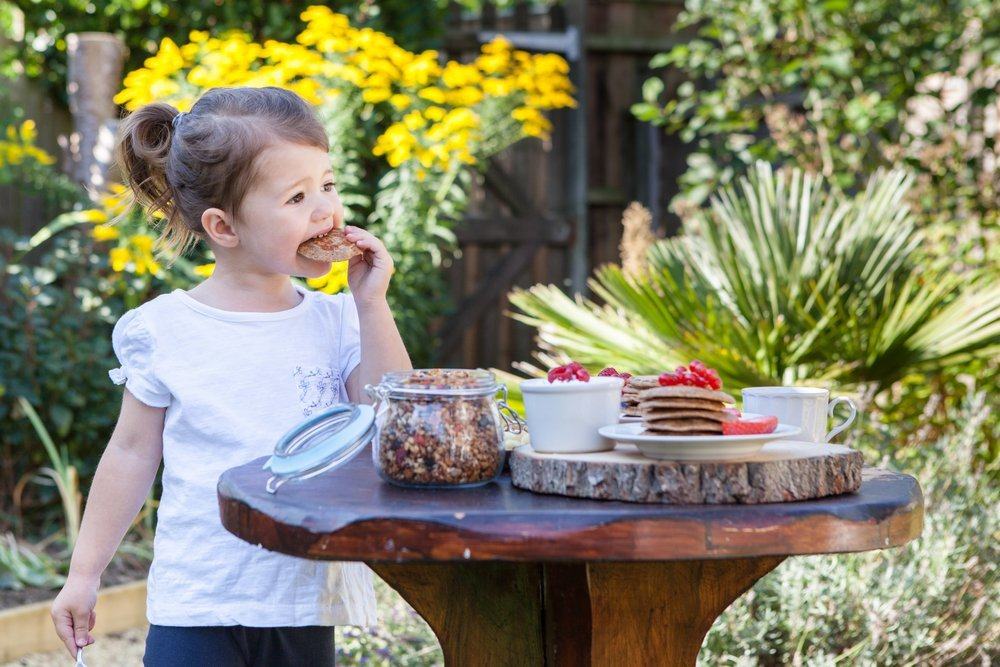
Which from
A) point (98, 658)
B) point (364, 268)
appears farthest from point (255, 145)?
point (98, 658)

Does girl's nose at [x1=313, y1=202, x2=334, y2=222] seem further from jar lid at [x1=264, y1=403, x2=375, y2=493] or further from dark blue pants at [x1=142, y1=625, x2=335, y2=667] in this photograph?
dark blue pants at [x1=142, y1=625, x2=335, y2=667]

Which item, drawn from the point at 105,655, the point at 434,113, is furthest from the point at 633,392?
the point at 434,113

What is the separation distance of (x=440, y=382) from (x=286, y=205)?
0.45 metres

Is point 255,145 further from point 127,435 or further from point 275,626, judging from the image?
point 275,626

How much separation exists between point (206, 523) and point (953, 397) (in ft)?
8.80

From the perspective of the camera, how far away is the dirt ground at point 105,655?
3.10 metres

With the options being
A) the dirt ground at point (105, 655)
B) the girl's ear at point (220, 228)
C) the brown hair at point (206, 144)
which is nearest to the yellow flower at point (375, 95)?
the dirt ground at point (105, 655)

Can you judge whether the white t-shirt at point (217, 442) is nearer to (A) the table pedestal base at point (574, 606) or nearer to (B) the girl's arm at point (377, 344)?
(B) the girl's arm at point (377, 344)

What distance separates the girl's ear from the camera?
1.62 m

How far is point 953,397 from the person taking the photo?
3.58m

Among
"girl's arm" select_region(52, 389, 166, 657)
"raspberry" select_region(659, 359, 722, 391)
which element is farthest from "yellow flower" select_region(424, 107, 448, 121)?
"raspberry" select_region(659, 359, 722, 391)

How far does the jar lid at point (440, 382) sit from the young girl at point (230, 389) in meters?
0.37

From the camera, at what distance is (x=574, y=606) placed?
1.36 metres

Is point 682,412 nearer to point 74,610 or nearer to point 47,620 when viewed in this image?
point 74,610
